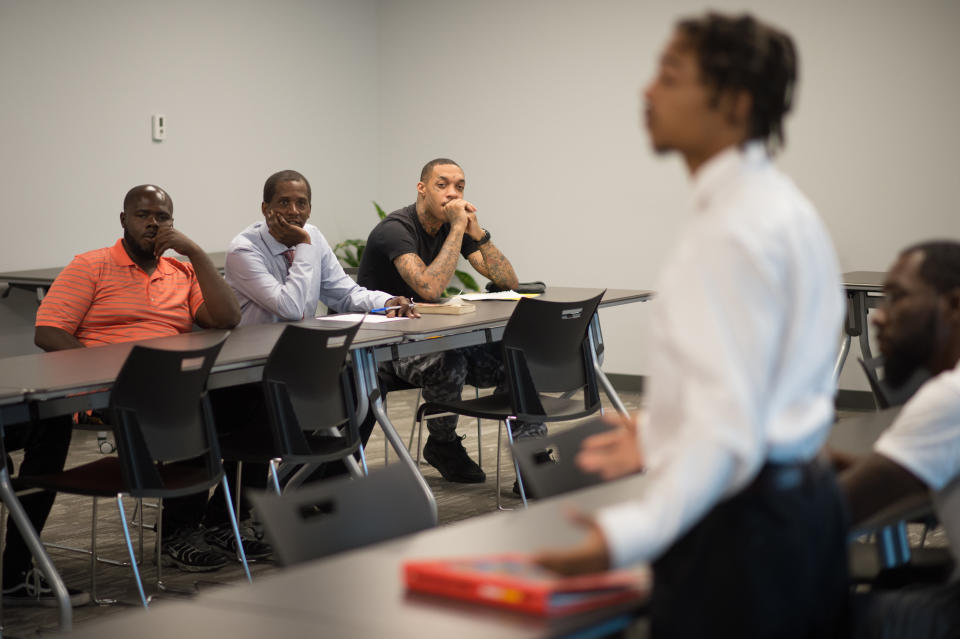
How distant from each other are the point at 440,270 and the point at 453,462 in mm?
991

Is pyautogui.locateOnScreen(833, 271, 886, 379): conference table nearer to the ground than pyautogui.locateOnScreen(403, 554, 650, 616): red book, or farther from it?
nearer to the ground

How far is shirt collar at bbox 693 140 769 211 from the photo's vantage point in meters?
1.31

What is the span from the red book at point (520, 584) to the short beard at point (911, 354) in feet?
2.57

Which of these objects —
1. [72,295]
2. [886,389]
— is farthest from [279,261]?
[886,389]

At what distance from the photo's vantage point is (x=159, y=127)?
22.4 feet

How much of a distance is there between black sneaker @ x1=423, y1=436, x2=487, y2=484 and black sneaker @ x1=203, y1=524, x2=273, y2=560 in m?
A: 1.32

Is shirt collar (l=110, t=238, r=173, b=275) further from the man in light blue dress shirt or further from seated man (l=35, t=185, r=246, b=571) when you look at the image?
the man in light blue dress shirt

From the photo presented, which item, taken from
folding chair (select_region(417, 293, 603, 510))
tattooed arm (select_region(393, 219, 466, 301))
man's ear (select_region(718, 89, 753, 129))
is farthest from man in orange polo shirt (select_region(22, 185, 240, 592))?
man's ear (select_region(718, 89, 753, 129))

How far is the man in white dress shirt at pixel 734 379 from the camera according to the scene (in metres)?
1.22

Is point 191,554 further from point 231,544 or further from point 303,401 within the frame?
point 303,401

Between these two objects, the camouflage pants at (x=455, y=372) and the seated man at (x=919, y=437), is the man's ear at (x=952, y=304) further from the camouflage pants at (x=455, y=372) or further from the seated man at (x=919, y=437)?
the camouflage pants at (x=455, y=372)

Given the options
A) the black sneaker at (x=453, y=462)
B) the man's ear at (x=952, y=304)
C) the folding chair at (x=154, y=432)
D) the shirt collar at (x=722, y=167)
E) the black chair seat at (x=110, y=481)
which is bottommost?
the black sneaker at (x=453, y=462)

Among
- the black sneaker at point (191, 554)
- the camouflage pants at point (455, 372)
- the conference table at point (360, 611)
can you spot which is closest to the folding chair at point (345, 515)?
the conference table at point (360, 611)

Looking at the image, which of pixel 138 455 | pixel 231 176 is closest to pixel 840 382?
pixel 231 176
